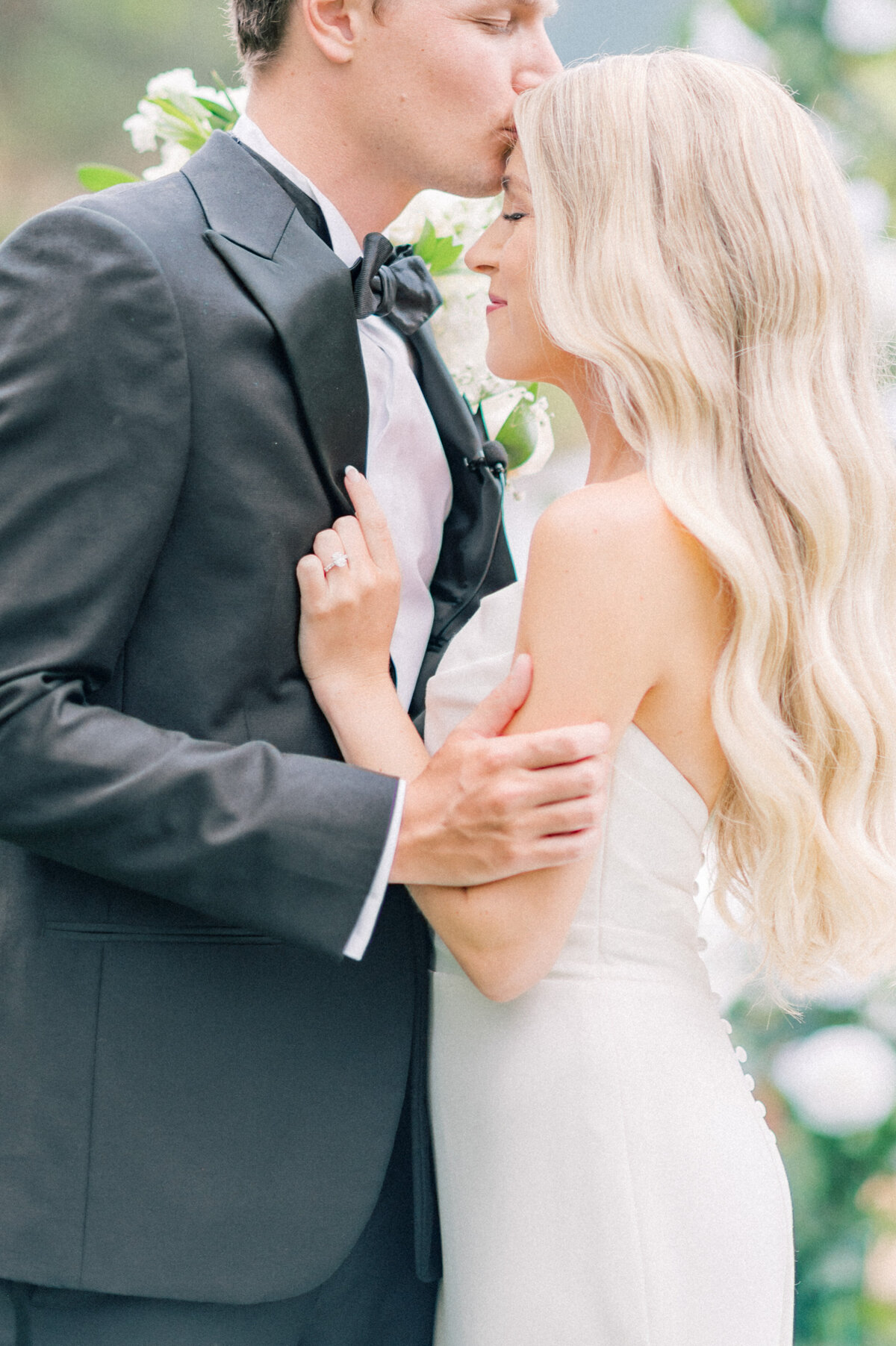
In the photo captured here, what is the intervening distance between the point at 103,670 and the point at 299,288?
1.36 ft

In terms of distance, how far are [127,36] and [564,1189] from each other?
237cm

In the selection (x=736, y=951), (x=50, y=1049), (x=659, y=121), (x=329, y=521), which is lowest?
(x=736, y=951)

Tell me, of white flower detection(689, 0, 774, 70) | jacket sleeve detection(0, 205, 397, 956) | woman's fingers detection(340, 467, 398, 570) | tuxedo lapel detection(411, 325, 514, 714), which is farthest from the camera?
white flower detection(689, 0, 774, 70)

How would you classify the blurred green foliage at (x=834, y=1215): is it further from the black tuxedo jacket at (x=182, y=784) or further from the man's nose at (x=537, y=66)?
the man's nose at (x=537, y=66)

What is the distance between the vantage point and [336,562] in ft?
3.91

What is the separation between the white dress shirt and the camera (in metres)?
1.37

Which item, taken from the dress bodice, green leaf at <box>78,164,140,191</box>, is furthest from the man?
green leaf at <box>78,164,140,191</box>

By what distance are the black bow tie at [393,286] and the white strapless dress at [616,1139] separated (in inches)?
14.9

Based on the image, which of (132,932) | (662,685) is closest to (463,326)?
(662,685)

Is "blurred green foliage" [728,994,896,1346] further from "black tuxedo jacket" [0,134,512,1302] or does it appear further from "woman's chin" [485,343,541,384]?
"woman's chin" [485,343,541,384]

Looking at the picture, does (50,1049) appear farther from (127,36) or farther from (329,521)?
(127,36)

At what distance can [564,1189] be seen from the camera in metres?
1.17

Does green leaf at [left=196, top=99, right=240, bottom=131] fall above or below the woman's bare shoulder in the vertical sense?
above

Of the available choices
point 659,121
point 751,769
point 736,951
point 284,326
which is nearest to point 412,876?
point 751,769
